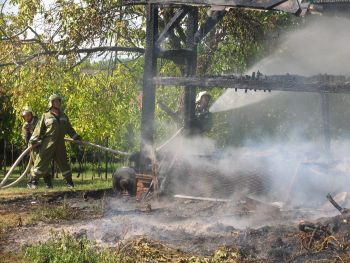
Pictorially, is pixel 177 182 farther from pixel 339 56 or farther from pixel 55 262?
pixel 339 56

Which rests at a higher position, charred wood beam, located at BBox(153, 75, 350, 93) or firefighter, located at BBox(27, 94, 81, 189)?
charred wood beam, located at BBox(153, 75, 350, 93)

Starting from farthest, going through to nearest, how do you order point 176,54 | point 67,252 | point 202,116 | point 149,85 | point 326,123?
point 326,123, point 202,116, point 176,54, point 149,85, point 67,252

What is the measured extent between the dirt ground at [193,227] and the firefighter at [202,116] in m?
2.24

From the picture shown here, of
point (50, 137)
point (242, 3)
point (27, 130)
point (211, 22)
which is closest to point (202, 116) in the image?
point (211, 22)

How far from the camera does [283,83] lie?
8336mm

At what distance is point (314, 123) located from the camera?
1638 centimetres

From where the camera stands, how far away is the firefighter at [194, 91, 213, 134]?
11.8m

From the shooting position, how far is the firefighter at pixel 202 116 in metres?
11.8

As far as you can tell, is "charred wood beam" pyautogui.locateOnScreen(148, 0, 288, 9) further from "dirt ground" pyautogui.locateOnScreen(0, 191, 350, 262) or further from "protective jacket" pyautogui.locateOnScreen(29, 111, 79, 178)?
"protective jacket" pyautogui.locateOnScreen(29, 111, 79, 178)

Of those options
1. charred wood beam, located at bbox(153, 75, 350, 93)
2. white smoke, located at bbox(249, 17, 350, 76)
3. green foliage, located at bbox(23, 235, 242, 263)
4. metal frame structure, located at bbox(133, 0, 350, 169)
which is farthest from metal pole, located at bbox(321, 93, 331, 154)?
green foliage, located at bbox(23, 235, 242, 263)

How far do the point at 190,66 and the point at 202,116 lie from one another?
1.12 meters

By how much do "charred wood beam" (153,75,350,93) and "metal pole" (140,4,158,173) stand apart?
0.96 m

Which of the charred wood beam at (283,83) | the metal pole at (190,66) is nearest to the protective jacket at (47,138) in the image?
the metal pole at (190,66)

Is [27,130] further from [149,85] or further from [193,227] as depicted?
[193,227]
